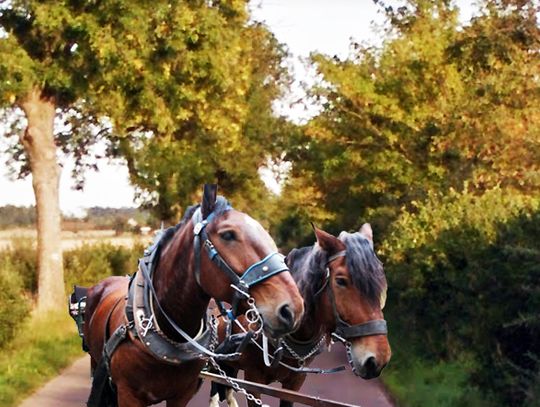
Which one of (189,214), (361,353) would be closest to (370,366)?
(361,353)

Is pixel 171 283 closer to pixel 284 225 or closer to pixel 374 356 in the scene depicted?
pixel 374 356

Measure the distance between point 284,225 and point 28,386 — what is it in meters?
37.6

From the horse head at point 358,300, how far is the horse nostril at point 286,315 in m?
1.53

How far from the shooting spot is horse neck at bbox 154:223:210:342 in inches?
189

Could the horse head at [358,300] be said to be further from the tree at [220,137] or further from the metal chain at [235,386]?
the tree at [220,137]

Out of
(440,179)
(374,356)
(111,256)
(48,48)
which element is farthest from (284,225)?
(374,356)

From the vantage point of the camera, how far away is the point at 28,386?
12.0m

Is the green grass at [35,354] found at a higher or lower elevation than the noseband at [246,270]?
lower

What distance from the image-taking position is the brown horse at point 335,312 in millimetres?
5605

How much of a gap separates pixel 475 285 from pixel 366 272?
4448 millimetres

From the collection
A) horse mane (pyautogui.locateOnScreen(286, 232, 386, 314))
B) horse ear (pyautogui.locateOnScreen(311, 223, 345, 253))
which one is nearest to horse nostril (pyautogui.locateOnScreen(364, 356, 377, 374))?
horse mane (pyautogui.locateOnScreen(286, 232, 386, 314))

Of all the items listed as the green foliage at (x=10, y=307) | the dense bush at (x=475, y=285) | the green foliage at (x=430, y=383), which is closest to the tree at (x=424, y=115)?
the dense bush at (x=475, y=285)

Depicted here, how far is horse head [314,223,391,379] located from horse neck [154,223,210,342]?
112cm

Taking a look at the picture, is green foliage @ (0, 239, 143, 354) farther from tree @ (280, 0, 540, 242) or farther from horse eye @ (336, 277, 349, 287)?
horse eye @ (336, 277, 349, 287)
